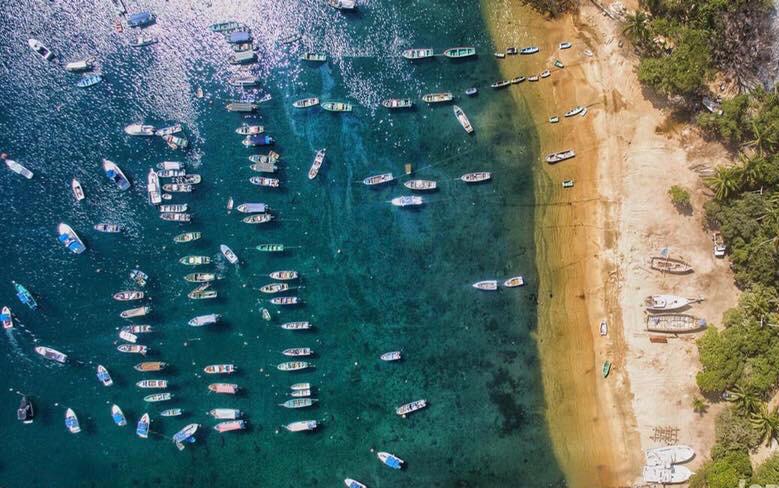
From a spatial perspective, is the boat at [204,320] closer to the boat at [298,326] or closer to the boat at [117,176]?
the boat at [298,326]

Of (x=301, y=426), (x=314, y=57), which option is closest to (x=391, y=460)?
(x=301, y=426)

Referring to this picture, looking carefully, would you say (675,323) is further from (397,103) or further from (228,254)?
(228,254)

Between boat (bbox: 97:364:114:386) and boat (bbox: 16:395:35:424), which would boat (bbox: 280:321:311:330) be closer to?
boat (bbox: 97:364:114:386)

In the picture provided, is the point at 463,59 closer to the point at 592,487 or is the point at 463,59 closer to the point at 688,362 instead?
the point at 688,362

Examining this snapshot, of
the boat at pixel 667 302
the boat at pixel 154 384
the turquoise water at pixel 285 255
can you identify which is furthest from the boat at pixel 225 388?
the boat at pixel 667 302

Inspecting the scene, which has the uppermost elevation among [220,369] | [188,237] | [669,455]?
[188,237]

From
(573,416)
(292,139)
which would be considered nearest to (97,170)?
(292,139)

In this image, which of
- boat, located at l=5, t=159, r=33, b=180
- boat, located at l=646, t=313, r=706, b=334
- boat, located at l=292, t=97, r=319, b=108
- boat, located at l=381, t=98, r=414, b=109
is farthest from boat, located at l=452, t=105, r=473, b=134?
boat, located at l=5, t=159, r=33, b=180
